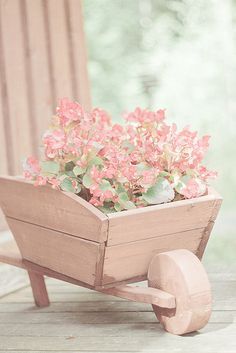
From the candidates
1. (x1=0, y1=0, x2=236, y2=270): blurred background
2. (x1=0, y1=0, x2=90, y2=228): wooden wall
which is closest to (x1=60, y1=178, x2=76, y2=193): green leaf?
(x1=0, y1=0, x2=90, y2=228): wooden wall

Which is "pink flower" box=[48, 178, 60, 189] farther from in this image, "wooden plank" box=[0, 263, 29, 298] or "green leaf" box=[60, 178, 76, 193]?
"wooden plank" box=[0, 263, 29, 298]

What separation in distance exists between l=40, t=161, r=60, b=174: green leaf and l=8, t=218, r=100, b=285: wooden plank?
21 centimetres

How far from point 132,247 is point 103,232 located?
0.48 feet

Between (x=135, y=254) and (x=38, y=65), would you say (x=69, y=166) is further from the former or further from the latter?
(x=38, y=65)

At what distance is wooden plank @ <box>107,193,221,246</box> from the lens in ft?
5.92

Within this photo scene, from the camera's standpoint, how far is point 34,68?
310 cm

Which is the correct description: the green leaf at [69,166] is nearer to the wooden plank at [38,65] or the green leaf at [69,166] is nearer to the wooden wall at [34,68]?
the wooden wall at [34,68]

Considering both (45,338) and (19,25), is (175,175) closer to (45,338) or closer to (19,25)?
(45,338)

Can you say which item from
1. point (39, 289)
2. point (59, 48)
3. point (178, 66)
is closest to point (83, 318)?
point (39, 289)

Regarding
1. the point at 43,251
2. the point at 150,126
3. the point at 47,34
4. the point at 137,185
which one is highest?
the point at 47,34

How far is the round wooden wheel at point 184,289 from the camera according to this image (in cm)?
176

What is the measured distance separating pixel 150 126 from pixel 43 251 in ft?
1.85

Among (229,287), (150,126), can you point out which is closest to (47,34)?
(150,126)

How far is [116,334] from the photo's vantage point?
6.27 feet
